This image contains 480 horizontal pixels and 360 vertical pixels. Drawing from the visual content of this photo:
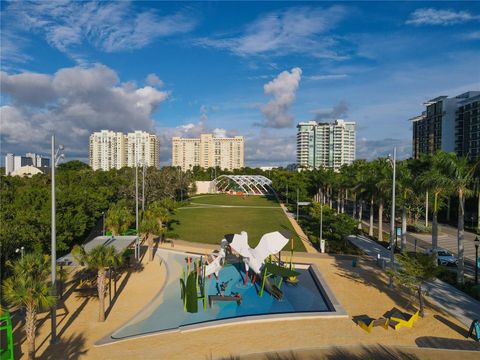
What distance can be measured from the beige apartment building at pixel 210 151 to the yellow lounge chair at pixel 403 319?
576ft

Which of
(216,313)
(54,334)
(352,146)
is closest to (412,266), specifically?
(216,313)

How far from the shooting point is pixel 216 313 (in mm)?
18516

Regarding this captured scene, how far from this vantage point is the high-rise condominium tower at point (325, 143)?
17288 cm

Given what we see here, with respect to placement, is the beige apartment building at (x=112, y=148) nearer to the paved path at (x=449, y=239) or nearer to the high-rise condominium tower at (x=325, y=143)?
the high-rise condominium tower at (x=325, y=143)

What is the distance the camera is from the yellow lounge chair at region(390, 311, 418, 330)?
1588cm

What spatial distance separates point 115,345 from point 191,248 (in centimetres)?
1972

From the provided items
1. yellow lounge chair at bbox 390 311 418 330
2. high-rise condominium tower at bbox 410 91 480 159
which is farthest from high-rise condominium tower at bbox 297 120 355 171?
yellow lounge chair at bbox 390 311 418 330

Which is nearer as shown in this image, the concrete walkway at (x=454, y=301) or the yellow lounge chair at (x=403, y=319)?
the yellow lounge chair at (x=403, y=319)

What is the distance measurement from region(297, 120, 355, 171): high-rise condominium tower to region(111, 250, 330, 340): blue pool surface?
497ft

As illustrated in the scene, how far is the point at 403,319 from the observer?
16.2m

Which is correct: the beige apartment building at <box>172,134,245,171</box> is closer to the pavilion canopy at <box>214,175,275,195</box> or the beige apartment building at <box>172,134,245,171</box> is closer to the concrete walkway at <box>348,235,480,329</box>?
the pavilion canopy at <box>214,175,275,195</box>

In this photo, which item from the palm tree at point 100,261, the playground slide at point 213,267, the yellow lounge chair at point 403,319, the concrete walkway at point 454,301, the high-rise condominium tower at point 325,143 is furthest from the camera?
the high-rise condominium tower at point 325,143

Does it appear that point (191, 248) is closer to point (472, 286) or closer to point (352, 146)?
point (472, 286)

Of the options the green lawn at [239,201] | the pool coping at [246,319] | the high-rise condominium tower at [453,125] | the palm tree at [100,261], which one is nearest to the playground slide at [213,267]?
the pool coping at [246,319]
